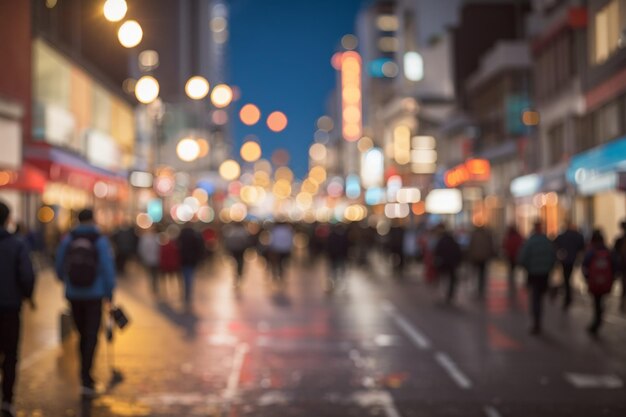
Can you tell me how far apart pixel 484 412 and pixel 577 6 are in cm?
3400

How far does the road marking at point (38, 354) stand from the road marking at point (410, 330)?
16.7ft

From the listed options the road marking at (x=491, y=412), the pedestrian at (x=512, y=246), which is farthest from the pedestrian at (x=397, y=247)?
the road marking at (x=491, y=412)

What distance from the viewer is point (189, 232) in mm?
26234

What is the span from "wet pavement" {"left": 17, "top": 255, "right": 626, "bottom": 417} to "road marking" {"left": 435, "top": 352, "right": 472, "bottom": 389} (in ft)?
0.05

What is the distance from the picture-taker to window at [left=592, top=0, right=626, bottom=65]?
1368 inches

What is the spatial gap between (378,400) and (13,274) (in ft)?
12.1

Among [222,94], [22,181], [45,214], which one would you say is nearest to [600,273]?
[222,94]

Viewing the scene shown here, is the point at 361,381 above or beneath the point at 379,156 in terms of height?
beneath

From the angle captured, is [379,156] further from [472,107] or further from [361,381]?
[361,381]

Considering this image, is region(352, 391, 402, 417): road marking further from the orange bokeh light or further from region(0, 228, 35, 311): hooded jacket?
the orange bokeh light

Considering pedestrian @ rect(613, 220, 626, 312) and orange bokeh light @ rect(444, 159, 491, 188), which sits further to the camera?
orange bokeh light @ rect(444, 159, 491, 188)

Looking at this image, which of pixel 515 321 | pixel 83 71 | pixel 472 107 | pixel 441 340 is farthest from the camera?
pixel 472 107

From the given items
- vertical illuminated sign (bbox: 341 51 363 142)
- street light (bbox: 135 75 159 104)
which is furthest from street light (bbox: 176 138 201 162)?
vertical illuminated sign (bbox: 341 51 363 142)

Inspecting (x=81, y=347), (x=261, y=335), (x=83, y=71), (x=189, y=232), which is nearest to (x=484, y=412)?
(x=81, y=347)
